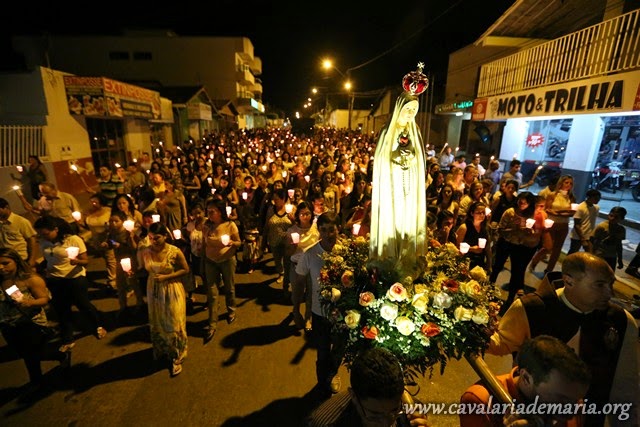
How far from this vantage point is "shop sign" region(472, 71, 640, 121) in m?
6.76

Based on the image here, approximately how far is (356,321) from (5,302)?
3878 mm

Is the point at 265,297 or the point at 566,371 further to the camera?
the point at 265,297

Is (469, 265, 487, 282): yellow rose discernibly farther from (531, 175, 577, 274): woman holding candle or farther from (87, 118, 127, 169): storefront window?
(87, 118, 127, 169): storefront window

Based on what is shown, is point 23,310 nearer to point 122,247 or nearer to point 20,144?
point 122,247

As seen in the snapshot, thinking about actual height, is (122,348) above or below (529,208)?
below

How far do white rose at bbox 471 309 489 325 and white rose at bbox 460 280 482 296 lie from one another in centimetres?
17

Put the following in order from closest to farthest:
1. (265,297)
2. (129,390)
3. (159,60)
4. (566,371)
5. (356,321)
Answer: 1. (566,371)
2. (356,321)
3. (129,390)
4. (265,297)
5. (159,60)

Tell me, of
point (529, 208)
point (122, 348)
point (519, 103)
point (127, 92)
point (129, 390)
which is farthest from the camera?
point (127, 92)

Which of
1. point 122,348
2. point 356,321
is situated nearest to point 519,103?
point 356,321

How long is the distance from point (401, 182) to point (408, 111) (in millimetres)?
592

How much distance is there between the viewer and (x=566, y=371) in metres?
1.51

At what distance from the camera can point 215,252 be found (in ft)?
15.7

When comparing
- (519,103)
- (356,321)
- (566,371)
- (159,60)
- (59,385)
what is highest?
(159,60)

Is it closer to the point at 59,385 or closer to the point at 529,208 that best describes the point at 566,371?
the point at 529,208
